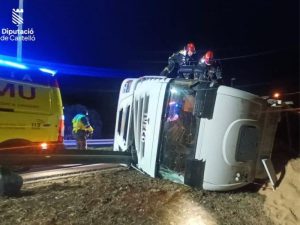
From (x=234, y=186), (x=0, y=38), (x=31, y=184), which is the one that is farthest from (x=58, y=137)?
(x=0, y=38)

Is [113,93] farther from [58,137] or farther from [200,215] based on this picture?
[200,215]

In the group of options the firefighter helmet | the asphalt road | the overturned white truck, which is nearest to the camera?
the overturned white truck

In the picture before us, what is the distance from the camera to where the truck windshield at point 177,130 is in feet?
21.8

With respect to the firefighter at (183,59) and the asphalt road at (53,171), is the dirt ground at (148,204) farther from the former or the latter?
the firefighter at (183,59)

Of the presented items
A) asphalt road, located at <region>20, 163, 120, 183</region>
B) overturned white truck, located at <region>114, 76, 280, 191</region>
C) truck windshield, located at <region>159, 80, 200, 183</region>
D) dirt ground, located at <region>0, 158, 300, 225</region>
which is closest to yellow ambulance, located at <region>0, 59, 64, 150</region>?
asphalt road, located at <region>20, 163, 120, 183</region>

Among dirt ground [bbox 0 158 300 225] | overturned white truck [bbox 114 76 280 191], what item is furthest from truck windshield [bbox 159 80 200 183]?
dirt ground [bbox 0 158 300 225]

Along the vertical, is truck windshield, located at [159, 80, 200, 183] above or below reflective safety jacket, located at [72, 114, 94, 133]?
above

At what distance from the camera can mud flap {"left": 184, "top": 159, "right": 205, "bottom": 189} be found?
6.39 meters

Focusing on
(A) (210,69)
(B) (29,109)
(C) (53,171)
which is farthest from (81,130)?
(A) (210,69)

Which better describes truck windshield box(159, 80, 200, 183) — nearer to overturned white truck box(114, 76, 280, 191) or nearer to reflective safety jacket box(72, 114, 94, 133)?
overturned white truck box(114, 76, 280, 191)

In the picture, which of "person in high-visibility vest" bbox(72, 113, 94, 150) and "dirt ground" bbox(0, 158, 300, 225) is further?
"person in high-visibility vest" bbox(72, 113, 94, 150)

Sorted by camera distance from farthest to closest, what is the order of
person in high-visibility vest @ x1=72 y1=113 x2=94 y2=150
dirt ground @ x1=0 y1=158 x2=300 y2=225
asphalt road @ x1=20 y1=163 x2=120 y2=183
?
person in high-visibility vest @ x1=72 y1=113 x2=94 y2=150
asphalt road @ x1=20 y1=163 x2=120 y2=183
dirt ground @ x1=0 y1=158 x2=300 y2=225

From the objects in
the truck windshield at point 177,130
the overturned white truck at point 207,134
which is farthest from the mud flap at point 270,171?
the truck windshield at point 177,130

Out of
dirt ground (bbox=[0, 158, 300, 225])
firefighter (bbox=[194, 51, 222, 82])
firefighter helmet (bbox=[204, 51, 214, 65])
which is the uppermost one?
firefighter helmet (bbox=[204, 51, 214, 65])
